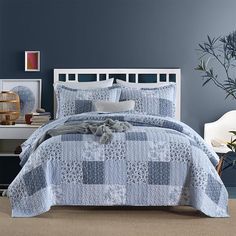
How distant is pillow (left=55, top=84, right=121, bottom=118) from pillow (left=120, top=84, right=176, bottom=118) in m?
0.11

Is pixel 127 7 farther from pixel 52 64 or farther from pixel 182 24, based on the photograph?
pixel 52 64

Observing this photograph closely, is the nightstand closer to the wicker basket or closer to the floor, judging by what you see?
the wicker basket

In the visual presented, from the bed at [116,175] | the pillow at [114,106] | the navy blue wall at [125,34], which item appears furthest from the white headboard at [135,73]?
the bed at [116,175]

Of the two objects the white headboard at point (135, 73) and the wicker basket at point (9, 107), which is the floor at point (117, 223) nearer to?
the wicker basket at point (9, 107)

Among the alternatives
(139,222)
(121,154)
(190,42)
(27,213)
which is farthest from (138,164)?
(190,42)

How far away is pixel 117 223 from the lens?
10.8 ft

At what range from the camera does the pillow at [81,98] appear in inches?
192

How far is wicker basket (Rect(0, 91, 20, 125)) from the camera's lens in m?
5.26

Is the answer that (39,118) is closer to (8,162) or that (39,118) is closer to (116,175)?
(8,162)

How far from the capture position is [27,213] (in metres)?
3.40

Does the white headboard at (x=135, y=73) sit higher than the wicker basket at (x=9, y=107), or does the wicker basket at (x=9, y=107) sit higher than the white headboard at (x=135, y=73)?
the white headboard at (x=135, y=73)

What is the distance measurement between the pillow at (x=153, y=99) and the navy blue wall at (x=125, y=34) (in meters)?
0.50

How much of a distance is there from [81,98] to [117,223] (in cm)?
A: 185

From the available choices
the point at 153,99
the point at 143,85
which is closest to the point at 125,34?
the point at 143,85
